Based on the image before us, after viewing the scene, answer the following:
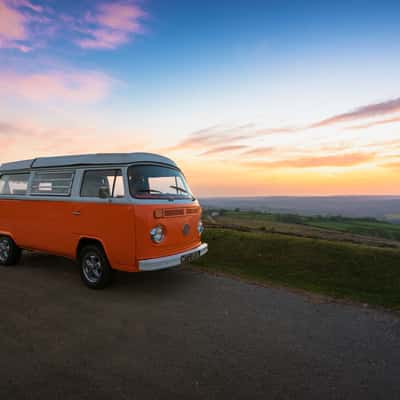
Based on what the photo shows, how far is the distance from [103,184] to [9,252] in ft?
13.5

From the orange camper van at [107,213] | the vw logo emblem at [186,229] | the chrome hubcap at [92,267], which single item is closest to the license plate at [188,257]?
the orange camper van at [107,213]

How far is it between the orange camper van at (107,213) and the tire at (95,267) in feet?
0.07

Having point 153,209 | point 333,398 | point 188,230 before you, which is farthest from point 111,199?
point 333,398

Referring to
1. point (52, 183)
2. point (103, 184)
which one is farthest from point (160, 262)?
point (52, 183)

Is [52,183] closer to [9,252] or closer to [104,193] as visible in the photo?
[104,193]

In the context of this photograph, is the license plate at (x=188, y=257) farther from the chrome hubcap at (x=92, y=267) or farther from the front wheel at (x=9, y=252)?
the front wheel at (x=9, y=252)

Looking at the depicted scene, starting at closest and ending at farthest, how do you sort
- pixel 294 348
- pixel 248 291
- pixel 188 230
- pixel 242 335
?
pixel 294 348, pixel 242 335, pixel 248 291, pixel 188 230

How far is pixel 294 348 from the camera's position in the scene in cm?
367

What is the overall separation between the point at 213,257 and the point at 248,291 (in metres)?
2.84

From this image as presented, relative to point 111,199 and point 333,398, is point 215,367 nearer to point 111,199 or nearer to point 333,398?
point 333,398

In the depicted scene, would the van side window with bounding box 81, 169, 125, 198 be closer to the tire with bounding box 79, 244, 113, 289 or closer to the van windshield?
the van windshield

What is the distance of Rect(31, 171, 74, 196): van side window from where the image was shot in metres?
6.47

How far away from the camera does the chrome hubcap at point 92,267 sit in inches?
232

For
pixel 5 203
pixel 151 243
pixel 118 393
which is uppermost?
pixel 5 203
